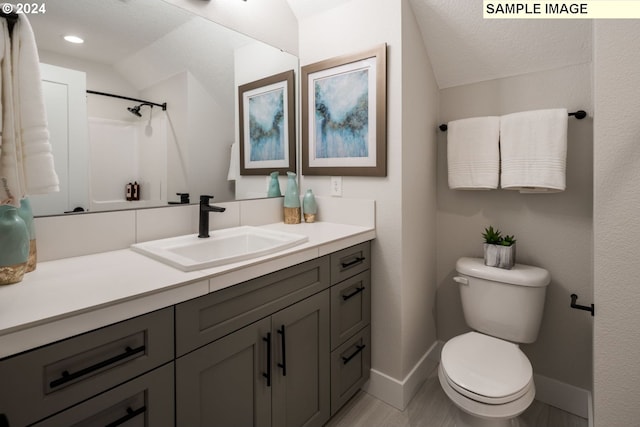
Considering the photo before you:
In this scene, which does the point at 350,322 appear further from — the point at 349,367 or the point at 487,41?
the point at 487,41

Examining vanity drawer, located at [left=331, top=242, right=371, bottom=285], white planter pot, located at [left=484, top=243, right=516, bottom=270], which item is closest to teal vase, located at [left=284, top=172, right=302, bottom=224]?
vanity drawer, located at [left=331, top=242, right=371, bottom=285]

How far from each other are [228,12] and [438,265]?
1925 millimetres

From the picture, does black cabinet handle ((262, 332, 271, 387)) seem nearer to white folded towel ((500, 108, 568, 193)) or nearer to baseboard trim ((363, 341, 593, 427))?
baseboard trim ((363, 341, 593, 427))

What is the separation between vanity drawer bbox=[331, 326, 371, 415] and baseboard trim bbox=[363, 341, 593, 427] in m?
0.09

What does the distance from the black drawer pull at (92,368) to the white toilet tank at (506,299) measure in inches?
62.4

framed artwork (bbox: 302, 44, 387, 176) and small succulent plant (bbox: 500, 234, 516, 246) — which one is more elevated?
framed artwork (bbox: 302, 44, 387, 176)

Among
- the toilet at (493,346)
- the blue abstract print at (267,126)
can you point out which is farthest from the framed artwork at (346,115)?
the toilet at (493,346)

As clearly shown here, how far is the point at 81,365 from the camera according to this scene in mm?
757

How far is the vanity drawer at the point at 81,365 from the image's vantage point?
662 millimetres

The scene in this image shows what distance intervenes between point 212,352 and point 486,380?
42.4 inches

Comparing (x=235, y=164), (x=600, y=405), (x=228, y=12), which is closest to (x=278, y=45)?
(x=228, y=12)

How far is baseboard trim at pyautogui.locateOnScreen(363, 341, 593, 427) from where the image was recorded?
1.70 m

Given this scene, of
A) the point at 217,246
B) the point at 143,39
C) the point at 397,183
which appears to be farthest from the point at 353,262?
the point at 143,39

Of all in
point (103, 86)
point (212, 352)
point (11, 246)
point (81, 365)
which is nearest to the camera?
point (81, 365)
